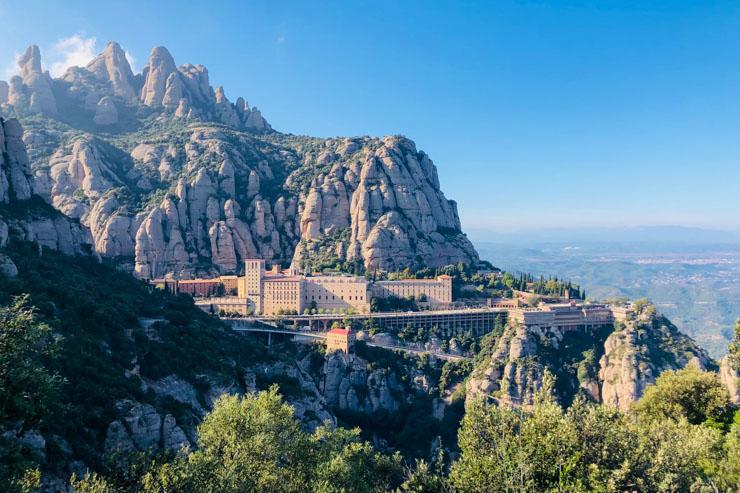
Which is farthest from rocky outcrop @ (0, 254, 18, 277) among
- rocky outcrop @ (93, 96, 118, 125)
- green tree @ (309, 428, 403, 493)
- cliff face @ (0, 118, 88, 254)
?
rocky outcrop @ (93, 96, 118, 125)

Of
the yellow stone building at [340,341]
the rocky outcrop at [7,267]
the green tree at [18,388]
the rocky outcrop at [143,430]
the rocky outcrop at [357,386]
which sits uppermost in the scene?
the rocky outcrop at [7,267]

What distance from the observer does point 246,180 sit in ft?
543

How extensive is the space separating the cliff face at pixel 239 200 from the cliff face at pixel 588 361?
47.4 metres

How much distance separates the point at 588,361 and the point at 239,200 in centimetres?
10620

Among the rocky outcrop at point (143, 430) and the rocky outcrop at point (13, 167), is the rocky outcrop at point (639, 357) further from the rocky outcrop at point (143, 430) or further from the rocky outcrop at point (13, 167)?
the rocky outcrop at point (13, 167)

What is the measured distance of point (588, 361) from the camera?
331ft

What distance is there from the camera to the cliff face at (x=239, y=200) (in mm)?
142500

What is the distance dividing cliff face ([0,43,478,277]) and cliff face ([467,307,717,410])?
4743cm

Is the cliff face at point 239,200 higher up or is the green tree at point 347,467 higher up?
the cliff face at point 239,200

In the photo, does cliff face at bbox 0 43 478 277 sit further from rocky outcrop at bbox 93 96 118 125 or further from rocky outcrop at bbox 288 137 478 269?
rocky outcrop at bbox 93 96 118 125

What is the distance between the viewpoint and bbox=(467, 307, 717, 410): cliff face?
92500 mm

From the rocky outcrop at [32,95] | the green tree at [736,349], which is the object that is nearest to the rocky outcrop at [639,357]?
the green tree at [736,349]

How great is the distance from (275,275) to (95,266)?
47044 millimetres

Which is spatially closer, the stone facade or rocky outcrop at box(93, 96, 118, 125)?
the stone facade
